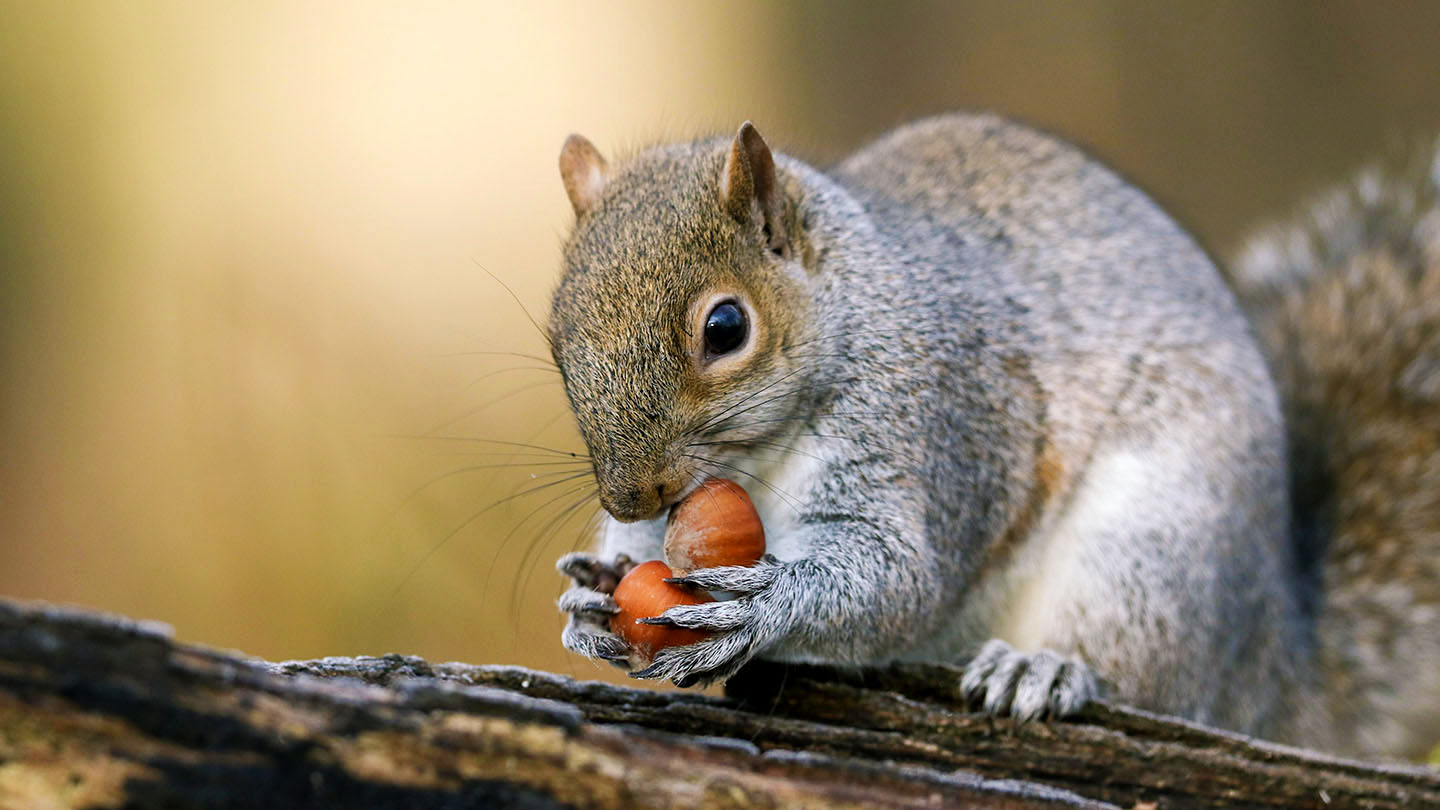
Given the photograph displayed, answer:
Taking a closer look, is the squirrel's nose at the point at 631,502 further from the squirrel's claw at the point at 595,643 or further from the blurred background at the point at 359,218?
the blurred background at the point at 359,218

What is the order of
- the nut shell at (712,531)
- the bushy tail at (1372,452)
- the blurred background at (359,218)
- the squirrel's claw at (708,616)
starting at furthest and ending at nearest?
Result: the blurred background at (359,218), the bushy tail at (1372,452), the nut shell at (712,531), the squirrel's claw at (708,616)

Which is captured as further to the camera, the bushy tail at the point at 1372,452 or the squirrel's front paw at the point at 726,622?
the bushy tail at the point at 1372,452

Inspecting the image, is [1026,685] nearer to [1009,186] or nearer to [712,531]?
[712,531]

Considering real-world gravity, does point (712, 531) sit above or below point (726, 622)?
above

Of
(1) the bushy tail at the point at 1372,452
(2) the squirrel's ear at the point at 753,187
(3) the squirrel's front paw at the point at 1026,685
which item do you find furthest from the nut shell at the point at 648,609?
(1) the bushy tail at the point at 1372,452

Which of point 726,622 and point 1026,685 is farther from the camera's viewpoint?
point 1026,685

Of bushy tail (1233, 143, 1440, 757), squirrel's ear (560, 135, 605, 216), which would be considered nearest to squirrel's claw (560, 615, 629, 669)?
squirrel's ear (560, 135, 605, 216)

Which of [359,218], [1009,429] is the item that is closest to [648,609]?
[1009,429]

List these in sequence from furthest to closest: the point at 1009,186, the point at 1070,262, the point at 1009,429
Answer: the point at 1009,186, the point at 1070,262, the point at 1009,429
